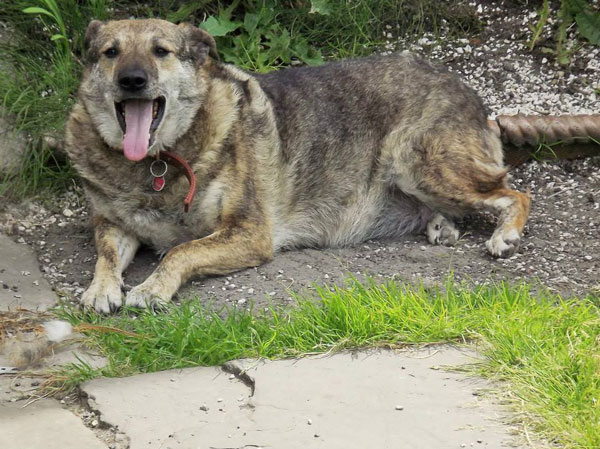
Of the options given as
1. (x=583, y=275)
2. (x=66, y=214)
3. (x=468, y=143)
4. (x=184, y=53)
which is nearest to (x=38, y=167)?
(x=66, y=214)

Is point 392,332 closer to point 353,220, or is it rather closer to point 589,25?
Result: point 353,220

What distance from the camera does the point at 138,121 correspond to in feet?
17.5

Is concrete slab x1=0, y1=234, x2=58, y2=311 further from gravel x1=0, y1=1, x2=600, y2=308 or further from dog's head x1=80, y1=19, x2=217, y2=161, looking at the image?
dog's head x1=80, y1=19, x2=217, y2=161

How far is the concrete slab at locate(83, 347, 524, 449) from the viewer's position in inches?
142

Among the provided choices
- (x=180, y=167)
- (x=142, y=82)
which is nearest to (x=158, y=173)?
(x=180, y=167)

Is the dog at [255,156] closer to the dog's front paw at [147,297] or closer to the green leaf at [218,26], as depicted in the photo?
the dog's front paw at [147,297]

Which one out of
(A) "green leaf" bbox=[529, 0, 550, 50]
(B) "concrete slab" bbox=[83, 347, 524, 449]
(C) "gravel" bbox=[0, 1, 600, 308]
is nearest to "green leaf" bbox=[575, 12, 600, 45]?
(C) "gravel" bbox=[0, 1, 600, 308]

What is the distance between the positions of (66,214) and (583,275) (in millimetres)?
3390

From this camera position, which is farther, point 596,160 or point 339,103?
point 596,160

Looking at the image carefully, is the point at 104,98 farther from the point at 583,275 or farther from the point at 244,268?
the point at 583,275

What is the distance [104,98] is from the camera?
5441 millimetres

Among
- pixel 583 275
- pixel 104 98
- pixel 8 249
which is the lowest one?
pixel 8 249

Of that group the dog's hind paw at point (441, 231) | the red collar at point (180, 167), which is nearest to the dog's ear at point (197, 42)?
the red collar at point (180, 167)

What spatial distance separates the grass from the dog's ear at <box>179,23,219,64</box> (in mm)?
1627
